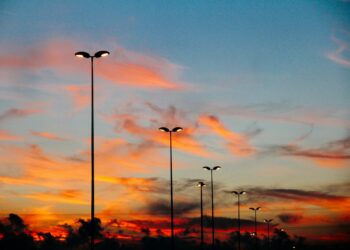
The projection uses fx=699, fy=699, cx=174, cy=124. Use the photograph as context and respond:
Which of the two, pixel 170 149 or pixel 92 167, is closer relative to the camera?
pixel 92 167

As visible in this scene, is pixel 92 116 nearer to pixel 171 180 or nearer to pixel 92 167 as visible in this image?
pixel 92 167

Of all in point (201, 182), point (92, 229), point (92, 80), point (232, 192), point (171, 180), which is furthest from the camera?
point (232, 192)

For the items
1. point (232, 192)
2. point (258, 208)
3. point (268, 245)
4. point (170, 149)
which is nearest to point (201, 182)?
point (170, 149)

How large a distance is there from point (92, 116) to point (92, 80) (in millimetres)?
2298

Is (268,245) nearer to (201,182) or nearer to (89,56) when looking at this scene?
(201,182)

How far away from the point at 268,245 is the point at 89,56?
458 feet

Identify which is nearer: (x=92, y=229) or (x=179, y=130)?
(x=92, y=229)

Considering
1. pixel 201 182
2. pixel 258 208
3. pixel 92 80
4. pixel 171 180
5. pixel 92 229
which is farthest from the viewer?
pixel 258 208

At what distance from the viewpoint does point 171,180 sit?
6178 cm

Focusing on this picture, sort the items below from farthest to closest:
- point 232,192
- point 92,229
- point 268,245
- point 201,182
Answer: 1. point 268,245
2. point 232,192
3. point 201,182
4. point 92,229

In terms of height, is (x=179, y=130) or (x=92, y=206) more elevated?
(x=179, y=130)

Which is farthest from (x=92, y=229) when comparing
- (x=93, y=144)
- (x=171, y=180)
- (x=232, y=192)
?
(x=232, y=192)

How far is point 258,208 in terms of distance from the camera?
140000mm

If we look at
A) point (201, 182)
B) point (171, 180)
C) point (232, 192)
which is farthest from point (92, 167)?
point (232, 192)
